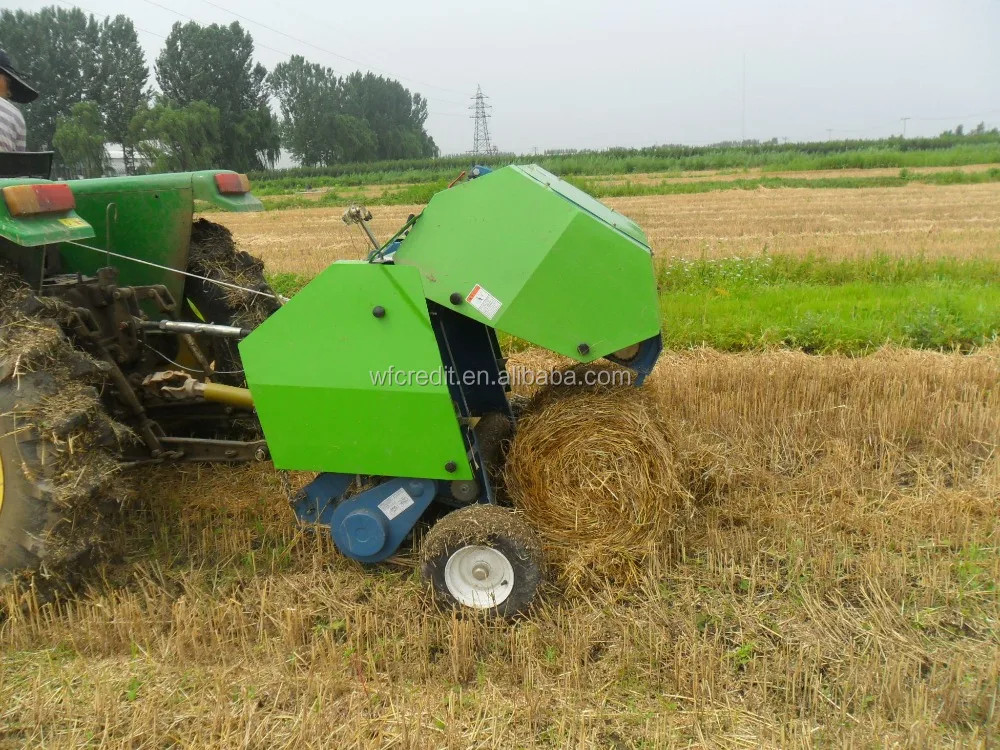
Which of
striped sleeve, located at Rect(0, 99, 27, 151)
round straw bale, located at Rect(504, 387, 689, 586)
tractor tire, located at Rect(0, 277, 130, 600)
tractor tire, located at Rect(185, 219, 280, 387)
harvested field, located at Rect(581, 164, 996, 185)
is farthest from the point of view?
harvested field, located at Rect(581, 164, 996, 185)

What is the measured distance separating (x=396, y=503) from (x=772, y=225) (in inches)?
473

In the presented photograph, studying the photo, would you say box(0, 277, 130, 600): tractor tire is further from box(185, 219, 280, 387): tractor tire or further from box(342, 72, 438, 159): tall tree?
box(342, 72, 438, 159): tall tree

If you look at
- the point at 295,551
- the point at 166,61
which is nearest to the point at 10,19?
the point at 166,61

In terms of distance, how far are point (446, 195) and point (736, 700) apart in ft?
6.54

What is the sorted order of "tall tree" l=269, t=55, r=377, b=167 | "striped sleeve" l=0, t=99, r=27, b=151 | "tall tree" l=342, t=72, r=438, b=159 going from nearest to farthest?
"striped sleeve" l=0, t=99, r=27, b=151 → "tall tree" l=269, t=55, r=377, b=167 → "tall tree" l=342, t=72, r=438, b=159

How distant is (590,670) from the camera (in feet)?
7.92

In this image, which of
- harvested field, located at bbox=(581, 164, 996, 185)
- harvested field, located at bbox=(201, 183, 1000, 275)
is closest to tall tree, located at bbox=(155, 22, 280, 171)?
harvested field, located at bbox=(581, 164, 996, 185)

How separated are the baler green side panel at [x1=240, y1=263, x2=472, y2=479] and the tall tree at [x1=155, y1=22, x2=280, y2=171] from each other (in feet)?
144

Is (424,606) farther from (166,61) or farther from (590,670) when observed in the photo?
(166,61)

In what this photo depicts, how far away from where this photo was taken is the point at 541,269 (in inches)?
104

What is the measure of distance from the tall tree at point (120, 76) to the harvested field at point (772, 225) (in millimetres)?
23225

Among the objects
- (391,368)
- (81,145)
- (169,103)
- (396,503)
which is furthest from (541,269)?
(169,103)

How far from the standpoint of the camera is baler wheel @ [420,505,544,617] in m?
2.66

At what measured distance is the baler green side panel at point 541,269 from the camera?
2646mm
